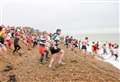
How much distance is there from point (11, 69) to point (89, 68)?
606 centimetres

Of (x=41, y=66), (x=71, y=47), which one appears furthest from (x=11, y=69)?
(x=71, y=47)

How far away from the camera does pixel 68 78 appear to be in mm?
28797

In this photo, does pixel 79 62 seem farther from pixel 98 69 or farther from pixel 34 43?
pixel 34 43

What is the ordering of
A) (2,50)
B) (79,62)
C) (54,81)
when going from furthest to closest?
(2,50) < (79,62) < (54,81)

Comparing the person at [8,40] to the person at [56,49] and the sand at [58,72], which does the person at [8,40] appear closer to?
the sand at [58,72]

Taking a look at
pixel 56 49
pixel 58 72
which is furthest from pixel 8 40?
pixel 58 72

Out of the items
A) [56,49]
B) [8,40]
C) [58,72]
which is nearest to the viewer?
[56,49]

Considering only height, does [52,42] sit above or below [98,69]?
above

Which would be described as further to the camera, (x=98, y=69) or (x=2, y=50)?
(x=2, y=50)

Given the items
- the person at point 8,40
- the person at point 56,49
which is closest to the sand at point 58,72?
the person at point 56,49

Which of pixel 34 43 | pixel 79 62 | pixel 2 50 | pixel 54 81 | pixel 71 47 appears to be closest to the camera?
pixel 54 81

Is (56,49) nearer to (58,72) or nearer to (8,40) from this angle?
(58,72)

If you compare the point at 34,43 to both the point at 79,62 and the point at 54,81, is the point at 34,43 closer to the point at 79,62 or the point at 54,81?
the point at 79,62

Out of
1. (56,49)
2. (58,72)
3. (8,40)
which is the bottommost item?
(58,72)
